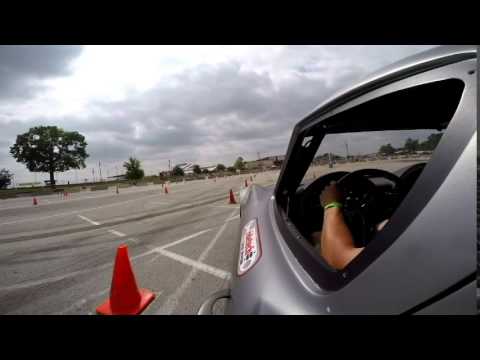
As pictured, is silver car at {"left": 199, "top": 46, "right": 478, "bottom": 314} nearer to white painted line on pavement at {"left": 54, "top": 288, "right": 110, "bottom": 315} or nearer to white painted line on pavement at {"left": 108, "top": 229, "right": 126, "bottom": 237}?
white painted line on pavement at {"left": 54, "top": 288, "right": 110, "bottom": 315}

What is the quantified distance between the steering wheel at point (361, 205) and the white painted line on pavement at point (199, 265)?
1826 mm

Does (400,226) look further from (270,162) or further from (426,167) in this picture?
(270,162)

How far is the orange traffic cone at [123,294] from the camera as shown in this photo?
7.45 feet

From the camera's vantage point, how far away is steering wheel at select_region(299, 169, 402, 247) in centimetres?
172

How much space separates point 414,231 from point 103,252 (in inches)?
200

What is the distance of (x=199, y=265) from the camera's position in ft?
11.2

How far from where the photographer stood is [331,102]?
129 cm

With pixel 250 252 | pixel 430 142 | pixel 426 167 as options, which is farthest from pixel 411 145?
pixel 250 252

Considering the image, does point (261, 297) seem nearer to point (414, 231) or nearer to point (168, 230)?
point (414, 231)

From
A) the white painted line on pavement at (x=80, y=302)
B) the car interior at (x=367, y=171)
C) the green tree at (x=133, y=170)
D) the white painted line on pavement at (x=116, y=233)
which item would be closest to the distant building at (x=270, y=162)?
the car interior at (x=367, y=171)

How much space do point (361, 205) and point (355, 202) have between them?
0.05 metres

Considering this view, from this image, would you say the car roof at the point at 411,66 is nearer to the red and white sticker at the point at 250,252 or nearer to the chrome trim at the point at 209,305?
the red and white sticker at the point at 250,252
